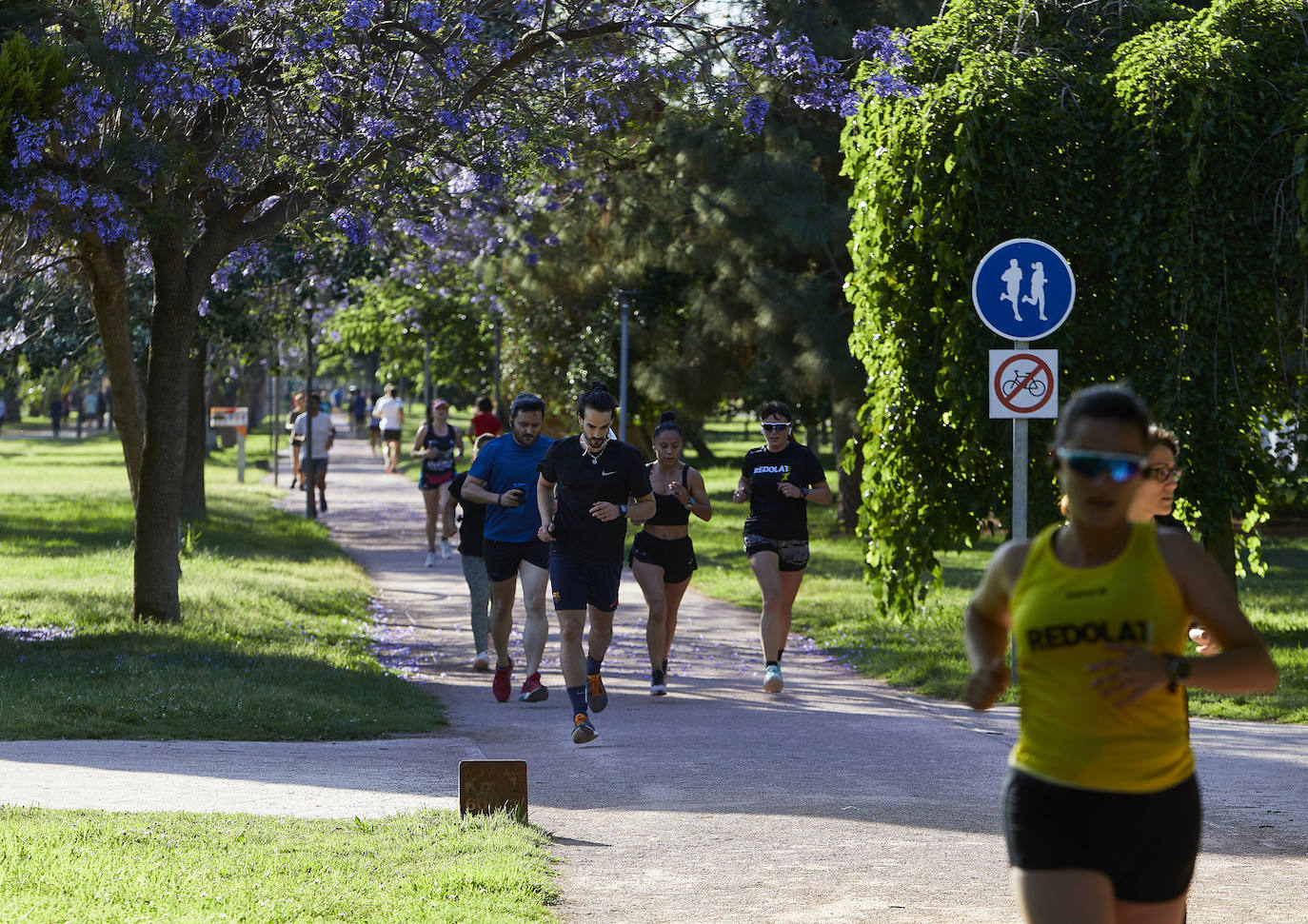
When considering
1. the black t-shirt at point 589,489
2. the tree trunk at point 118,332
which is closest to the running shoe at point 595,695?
the black t-shirt at point 589,489

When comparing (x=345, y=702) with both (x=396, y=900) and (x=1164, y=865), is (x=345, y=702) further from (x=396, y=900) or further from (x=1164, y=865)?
(x=1164, y=865)

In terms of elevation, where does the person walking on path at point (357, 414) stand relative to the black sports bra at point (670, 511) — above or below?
above

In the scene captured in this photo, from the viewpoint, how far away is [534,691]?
1016 cm

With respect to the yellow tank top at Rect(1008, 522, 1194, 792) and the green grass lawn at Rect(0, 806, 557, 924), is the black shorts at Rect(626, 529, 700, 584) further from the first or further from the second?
the yellow tank top at Rect(1008, 522, 1194, 792)

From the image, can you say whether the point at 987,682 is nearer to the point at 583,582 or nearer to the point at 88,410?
the point at 583,582

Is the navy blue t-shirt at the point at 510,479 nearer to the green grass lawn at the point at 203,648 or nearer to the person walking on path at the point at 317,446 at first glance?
the green grass lawn at the point at 203,648

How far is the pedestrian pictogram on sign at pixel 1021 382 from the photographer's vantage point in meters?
9.38

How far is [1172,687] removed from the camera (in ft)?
10.9

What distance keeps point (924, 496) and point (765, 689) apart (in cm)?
243

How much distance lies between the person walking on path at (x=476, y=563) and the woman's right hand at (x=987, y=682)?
7626mm

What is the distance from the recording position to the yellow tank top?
3.31 metres

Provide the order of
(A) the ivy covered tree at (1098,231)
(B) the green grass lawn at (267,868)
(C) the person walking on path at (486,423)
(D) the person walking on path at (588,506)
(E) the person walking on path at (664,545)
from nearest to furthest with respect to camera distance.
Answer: (B) the green grass lawn at (267,868) < (D) the person walking on path at (588,506) < (E) the person walking on path at (664,545) < (A) the ivy covered tree at (1098,231) < (C) the person walking on path at (486,423)

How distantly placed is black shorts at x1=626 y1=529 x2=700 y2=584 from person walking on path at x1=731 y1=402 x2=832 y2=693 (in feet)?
1.42

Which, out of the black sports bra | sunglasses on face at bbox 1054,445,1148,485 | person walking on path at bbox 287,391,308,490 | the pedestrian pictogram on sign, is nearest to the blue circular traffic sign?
the pedestrian pictogram on sign
